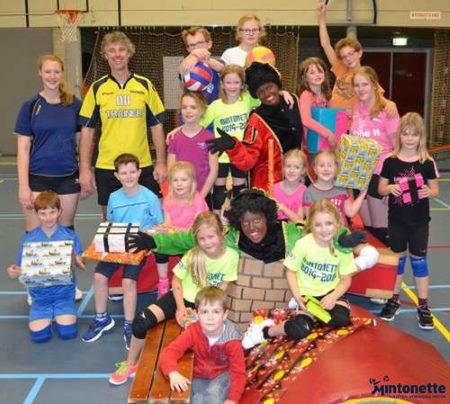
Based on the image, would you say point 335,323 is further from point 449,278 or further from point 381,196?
point 449,278

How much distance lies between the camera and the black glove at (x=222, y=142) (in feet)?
16.0

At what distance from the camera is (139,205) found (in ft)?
16.2

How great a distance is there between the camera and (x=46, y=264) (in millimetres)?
4965

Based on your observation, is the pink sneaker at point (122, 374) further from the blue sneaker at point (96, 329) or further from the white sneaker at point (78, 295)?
the white sneaker at point (78, 295)

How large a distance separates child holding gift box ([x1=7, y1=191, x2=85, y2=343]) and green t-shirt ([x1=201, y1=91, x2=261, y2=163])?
149cm

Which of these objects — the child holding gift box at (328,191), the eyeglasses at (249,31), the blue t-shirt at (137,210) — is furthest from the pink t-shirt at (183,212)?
the eyeglasses at (249,31)

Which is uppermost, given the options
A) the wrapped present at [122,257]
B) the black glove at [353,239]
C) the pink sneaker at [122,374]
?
the black glove at [353,239]

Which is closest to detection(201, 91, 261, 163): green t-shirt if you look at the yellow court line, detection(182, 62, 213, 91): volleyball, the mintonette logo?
detection(182, 62, 213, 91): volleyball

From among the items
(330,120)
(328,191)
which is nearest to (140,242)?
(328,191)

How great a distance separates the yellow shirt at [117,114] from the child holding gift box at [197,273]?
1497 millimetres

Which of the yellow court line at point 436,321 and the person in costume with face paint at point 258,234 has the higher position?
the person in costume with face paint at point 258,234

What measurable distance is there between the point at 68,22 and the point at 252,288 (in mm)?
10861

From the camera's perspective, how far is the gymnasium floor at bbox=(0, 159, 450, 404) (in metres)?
4.18

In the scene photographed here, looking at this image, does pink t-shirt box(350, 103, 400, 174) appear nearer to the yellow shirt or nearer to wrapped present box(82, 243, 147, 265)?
the yellow shirt
